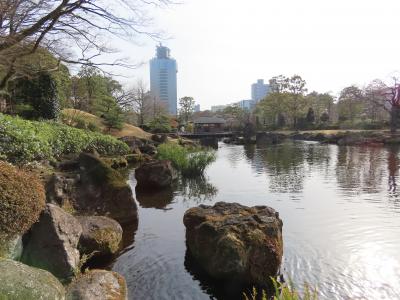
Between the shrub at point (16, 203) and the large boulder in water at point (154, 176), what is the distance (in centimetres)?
917

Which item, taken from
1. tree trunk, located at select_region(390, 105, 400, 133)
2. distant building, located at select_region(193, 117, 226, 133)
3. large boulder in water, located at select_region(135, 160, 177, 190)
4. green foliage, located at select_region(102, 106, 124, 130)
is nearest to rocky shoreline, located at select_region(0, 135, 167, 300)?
large boulder in water, located at select_region(135, 160, 177, 190)

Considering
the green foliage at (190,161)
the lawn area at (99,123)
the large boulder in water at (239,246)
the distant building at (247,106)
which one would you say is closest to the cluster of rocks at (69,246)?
the large boulder in water at (239,246)

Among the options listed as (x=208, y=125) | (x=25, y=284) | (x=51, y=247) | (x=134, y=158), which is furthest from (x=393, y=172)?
(x=208, y=125)

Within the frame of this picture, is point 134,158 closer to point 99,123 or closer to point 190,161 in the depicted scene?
point 190,161

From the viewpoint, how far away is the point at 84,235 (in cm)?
702

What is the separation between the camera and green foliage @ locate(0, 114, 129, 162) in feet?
37.0

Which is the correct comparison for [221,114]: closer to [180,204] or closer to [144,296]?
[180,204]

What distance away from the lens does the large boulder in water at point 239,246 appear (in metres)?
6.03

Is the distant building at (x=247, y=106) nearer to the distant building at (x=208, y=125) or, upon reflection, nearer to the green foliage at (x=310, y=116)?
the distant building at (x=208, y=125)

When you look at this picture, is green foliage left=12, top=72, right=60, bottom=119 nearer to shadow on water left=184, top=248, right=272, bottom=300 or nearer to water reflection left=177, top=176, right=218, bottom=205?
water reflection left=177, top=176, right=218, bottom=205

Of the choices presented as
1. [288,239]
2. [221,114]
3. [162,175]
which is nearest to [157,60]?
[221,114]

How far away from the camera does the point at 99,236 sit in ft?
23.6

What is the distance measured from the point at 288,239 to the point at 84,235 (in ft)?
15.0

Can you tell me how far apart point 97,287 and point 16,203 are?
1.69m
